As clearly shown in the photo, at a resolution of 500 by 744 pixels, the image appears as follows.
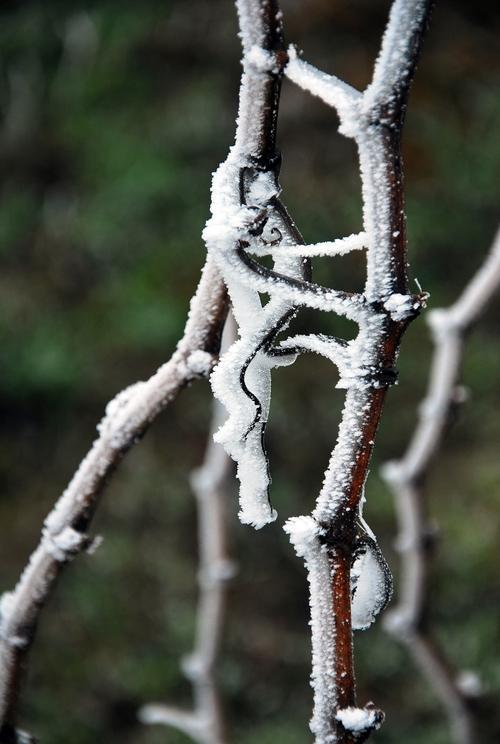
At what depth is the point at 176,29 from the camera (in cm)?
158

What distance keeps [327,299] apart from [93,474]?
13 cm

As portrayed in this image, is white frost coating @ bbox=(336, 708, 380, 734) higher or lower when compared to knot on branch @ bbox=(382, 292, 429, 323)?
lower

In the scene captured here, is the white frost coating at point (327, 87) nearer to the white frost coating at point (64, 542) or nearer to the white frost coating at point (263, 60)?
the white frost coating at point (263, 60)

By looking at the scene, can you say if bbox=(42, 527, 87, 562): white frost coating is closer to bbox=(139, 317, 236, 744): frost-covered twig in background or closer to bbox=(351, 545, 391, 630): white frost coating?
bbox=(351, 545, 391, 630): white frost coating

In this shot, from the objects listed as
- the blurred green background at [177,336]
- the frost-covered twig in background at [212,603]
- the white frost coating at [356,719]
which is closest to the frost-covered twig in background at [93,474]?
the white frost coating at [356,719]

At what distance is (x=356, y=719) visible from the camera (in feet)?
0.74

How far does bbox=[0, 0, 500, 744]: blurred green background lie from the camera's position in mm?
933

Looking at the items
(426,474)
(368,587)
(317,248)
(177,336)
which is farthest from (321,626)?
(177,336)

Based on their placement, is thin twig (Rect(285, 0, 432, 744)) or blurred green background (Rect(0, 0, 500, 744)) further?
blurred green background (Rect(0, 0, 500, 744))

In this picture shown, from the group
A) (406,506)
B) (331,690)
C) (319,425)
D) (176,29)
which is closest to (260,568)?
(319,425)

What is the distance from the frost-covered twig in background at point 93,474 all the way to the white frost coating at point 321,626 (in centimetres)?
7

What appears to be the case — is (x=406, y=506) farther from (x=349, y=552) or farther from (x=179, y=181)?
(x=179, y=181)

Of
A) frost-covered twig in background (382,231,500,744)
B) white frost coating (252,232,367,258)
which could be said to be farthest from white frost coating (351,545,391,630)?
frost-covered twig in background (382,231,500,744)

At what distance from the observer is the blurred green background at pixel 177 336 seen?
93 centimetres
